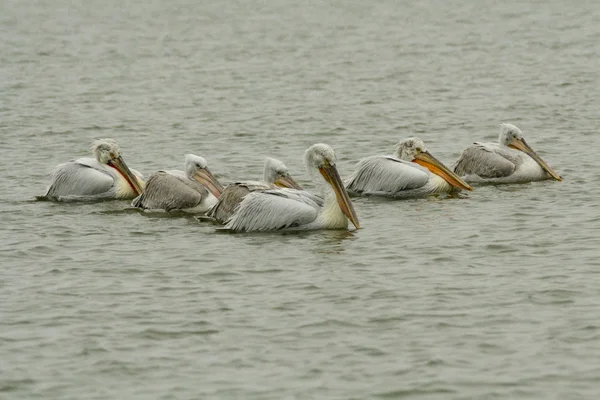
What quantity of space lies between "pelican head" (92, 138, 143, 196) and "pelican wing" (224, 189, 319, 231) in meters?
1.76

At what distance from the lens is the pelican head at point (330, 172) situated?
9586mm

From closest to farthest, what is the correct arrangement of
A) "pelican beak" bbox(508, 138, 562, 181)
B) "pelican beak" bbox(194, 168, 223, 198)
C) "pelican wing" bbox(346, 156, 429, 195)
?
"pelican beak" bbox(194, 168, 223, 198) → "pelican wing" bbox(346, 156, 429, 195) → "pelican beak" bbox(508, 138, 562, 181)

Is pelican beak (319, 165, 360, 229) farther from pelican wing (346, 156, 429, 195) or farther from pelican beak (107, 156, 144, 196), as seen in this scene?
pelican beak (107, 156, 144, 196)

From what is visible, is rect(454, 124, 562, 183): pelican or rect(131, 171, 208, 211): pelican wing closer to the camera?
rect(131, 171, 208, 211): pelican wing

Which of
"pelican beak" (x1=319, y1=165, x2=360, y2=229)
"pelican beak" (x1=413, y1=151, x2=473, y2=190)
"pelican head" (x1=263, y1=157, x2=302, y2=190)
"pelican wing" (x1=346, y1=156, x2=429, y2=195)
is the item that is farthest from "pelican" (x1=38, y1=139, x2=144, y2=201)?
"pelican beak" (x1=413, y1=151, x2=473, y2=190)

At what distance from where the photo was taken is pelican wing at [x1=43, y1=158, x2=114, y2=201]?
1087cm

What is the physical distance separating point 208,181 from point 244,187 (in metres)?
0.78

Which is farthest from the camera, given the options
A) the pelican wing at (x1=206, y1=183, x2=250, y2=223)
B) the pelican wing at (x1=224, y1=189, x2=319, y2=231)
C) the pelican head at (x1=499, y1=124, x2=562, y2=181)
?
the pelican head at (x1=499, y1=124, x2=562, y2=181)

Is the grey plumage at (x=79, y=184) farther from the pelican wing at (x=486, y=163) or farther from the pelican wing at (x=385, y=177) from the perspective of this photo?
the pelican wing at (x=486, y=163)

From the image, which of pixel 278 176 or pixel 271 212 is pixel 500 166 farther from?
pixel 271 212

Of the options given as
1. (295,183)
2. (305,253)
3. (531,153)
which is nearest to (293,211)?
(305,253)

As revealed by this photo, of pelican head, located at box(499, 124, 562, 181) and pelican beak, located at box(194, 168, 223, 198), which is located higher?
pelican head, located at box(499, 124, 562, 181)

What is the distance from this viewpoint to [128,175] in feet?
36.4

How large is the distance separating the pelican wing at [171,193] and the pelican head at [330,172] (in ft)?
3.30
